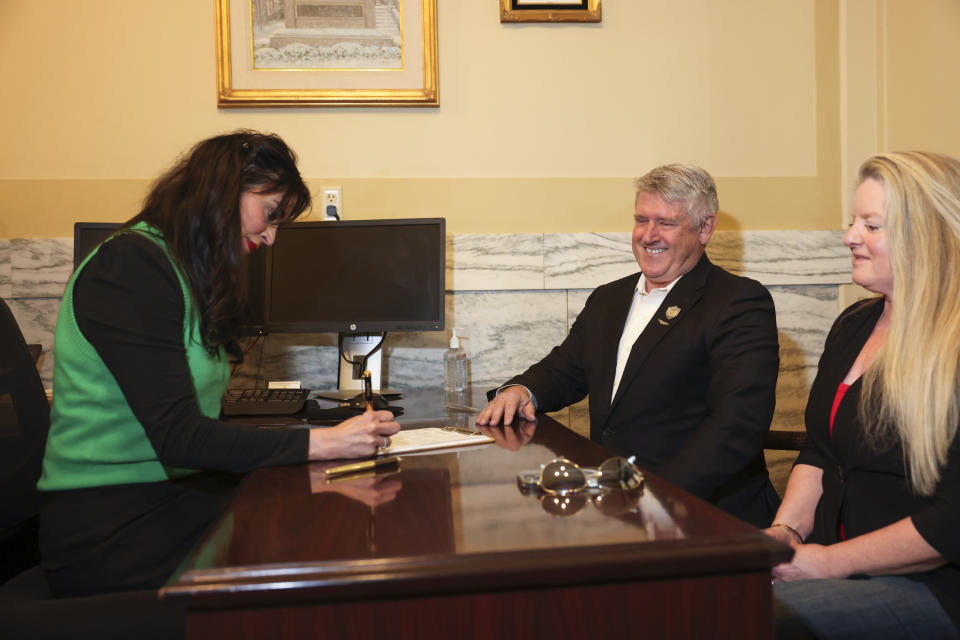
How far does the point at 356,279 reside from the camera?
2705mm

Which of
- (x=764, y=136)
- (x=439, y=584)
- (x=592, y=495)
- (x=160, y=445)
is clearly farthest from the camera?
(x=764, y=136)

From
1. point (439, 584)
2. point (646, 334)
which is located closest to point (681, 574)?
point (439, 584)

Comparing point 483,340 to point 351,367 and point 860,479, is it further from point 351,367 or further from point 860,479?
point 860,479

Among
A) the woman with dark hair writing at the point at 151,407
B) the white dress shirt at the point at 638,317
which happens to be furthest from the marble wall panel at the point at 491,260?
the woman with dark hair writing at the point at 151,407

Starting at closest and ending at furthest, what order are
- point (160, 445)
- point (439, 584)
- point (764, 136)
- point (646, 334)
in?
point (439, 584)
point (160, 445)
point (646, 334)
point (764, 136)

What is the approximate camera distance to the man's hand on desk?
79.8 inches

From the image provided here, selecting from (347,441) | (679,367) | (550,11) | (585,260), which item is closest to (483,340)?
(585,260)

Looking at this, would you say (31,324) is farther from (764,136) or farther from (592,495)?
(764,136)

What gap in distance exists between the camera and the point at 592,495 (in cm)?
125

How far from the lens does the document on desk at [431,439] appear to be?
167 cm

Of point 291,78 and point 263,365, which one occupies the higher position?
point 291,78

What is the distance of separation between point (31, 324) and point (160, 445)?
176 centimetres

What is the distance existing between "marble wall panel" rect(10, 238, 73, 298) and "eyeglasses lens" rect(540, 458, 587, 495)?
226 centimetres

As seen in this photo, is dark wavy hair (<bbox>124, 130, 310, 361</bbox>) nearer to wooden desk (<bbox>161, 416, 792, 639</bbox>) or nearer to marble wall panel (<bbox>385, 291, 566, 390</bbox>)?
wooden desk (<bbox>161, 416, 792, 639</bbox>)
